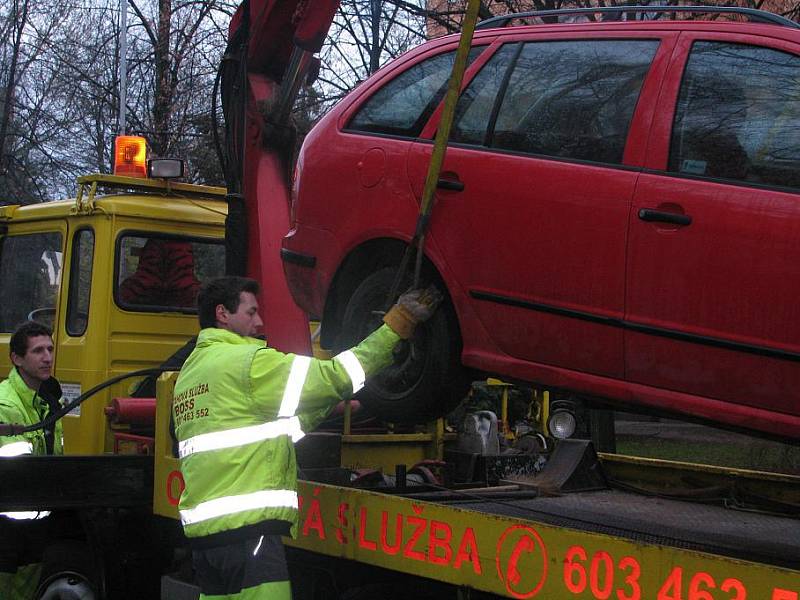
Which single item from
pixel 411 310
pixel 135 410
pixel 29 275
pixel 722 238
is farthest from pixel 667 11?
pixel 29 275

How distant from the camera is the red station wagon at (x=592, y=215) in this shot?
3.27 m

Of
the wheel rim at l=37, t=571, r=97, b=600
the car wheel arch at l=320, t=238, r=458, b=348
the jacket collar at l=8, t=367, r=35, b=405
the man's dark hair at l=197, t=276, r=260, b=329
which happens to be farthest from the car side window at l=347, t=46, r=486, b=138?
the wheel rim at l=37, t=571, r=97, b=600

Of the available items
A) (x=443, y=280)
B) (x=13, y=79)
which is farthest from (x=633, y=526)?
(x=13, y=79)

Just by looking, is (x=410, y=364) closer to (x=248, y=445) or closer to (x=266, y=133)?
(x=248, y=445)

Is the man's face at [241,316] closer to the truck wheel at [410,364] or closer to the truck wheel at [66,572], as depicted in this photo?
the truck wheel at [410,364]

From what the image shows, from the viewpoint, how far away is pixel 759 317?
10.5 ft

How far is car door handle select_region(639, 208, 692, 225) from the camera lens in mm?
3354

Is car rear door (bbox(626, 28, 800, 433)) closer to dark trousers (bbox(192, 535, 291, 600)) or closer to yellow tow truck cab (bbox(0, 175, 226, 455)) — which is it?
dark trousers (bbox(192, 535, 291, 600))

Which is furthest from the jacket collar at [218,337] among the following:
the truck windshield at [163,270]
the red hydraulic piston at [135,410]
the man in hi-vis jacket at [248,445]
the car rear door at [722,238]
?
the truck windshield at [163,270]

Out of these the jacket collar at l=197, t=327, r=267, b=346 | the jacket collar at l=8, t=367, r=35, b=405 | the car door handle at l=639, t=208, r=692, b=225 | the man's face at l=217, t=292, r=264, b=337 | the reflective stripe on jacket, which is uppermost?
the car door handle at l=639, t=208, r=692, b=225

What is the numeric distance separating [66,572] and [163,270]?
1677 millimetres

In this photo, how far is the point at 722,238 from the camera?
10.7 ft

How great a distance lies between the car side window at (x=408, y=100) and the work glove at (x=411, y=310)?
629 millimetres

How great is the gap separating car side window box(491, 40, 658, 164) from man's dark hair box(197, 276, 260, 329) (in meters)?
1.00
